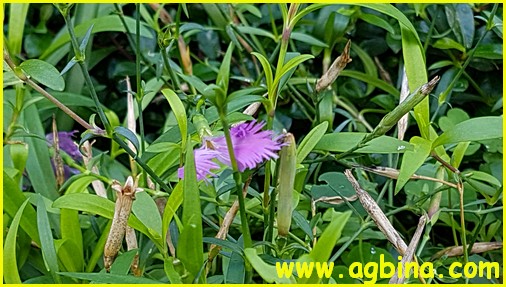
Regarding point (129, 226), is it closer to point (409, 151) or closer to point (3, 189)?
point (3, 189)

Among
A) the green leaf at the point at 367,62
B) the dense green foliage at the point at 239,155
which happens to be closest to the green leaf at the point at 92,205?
the dense green foliage at the point at 239,155

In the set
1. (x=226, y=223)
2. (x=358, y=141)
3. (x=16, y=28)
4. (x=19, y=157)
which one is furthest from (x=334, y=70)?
(x=16, y=28)

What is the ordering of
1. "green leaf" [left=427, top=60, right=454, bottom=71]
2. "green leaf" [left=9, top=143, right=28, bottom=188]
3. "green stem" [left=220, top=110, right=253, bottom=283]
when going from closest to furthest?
1. "green stem" [left=220, top=110, right=253, bottom=283]
2. "green leaf" [left=9, top=143, right=28, bottom=188]
3. "green leaf" [left=427, top=60, right=454, bottom=71]

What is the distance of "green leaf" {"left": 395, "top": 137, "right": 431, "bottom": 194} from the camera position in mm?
517

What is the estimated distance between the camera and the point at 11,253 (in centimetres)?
54

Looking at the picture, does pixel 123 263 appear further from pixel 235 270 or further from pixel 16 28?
pixel 16 28

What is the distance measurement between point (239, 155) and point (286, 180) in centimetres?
4

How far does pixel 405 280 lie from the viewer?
20.9 inches

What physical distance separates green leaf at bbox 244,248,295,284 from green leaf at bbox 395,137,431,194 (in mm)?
137

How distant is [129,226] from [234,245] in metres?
0.12

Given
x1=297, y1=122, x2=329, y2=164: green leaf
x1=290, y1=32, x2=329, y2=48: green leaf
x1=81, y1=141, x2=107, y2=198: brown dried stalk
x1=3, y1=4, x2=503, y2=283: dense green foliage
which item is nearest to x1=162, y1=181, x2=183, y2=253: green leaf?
x1=3, y1=4, x2=503, y2=283: dense green foliage

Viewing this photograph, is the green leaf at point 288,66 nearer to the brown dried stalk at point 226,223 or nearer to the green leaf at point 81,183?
the brown dried stalk at point 226,223

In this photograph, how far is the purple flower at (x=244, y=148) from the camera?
0.43 meters

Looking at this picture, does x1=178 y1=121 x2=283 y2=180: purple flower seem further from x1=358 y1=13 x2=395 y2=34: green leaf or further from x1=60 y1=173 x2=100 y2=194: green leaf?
x1=358 y1=13 x2=395 y2=34: green leaf
